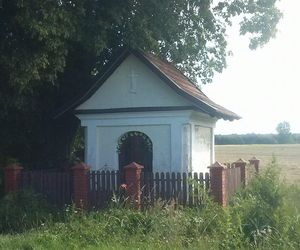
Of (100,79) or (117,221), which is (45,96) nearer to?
(100,79)

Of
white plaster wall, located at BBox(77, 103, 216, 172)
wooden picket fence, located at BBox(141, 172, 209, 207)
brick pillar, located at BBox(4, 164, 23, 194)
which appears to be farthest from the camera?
white plaster wall, located at BBox(77, 103, 216, 172)

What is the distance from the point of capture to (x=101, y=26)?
15.7 m

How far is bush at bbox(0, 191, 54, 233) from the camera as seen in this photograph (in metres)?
12.9

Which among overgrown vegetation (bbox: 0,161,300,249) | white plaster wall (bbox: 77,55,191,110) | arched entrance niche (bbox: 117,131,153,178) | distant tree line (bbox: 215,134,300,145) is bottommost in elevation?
overgrown vegetation (bbox: 0,161,300,249)

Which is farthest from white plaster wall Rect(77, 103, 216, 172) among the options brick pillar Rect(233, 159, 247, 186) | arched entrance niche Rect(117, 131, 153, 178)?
brick pillar Rect(233, 159, 247, 186)

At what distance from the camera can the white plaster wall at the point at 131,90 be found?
52.7 ft

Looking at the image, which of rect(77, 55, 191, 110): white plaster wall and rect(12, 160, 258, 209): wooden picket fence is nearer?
rect(12, 160, 258, 209): wooden picket fence

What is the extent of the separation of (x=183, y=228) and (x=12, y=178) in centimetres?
578

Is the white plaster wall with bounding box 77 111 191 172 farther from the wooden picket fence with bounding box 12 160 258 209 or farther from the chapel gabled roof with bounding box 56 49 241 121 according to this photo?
the wooden picket fence with bounding box 12 160 258 209

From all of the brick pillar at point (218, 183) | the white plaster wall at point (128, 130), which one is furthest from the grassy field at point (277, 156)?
the brick pillar at point (218, 183)

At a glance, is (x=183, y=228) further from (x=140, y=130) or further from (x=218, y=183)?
(x=140, y=130)

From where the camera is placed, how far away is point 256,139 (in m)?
89.8

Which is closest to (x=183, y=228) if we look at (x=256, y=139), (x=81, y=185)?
(x=81, y=185)

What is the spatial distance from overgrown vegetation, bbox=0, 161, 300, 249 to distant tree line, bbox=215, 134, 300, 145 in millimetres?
76578
